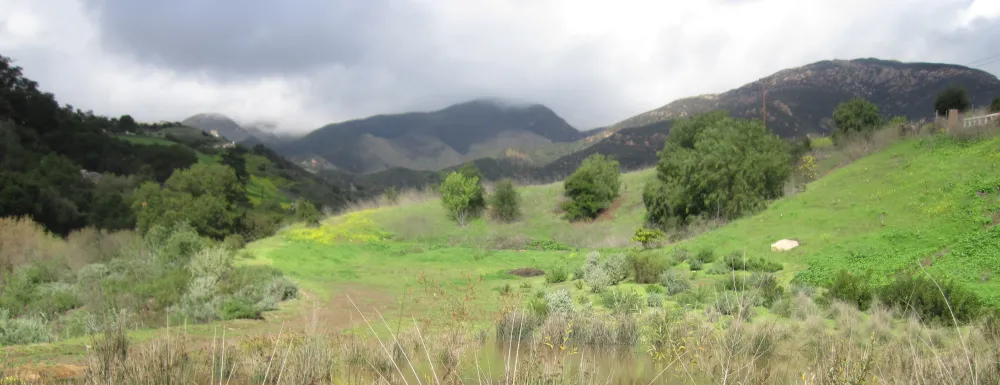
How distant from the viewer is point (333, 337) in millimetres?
7840

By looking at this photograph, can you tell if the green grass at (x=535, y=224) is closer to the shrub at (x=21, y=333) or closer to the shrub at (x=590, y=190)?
the shrub at (x=590, y=190)

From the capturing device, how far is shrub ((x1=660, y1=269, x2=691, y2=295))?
1241 cm

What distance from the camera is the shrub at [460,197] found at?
143ft

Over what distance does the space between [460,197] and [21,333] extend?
114ft

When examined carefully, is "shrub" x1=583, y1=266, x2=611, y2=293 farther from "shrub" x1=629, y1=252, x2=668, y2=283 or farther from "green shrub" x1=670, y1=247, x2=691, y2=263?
"green shrub" x1=670, y1=247, x2=691, y2=263

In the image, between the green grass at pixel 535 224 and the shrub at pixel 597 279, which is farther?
the green grass at pixel 535 224

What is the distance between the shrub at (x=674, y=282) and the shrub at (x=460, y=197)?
2968 cm

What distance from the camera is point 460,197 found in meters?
43.5

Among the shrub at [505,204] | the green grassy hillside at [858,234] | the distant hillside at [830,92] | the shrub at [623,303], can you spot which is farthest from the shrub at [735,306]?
the distant hillside at [830,92]

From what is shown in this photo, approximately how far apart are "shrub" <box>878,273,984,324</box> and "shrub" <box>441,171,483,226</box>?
114 feet

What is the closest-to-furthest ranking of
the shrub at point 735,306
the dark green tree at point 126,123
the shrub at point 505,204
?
the shrub at point 735,306, the shrub at point 505,204, the dark green tree at point 126,123

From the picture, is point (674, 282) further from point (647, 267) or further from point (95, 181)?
point (95, 181)

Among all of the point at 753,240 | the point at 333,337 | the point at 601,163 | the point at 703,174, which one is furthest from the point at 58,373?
the point at 601,163

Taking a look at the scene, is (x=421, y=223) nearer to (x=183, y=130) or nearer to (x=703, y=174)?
(x=703, y=174)
